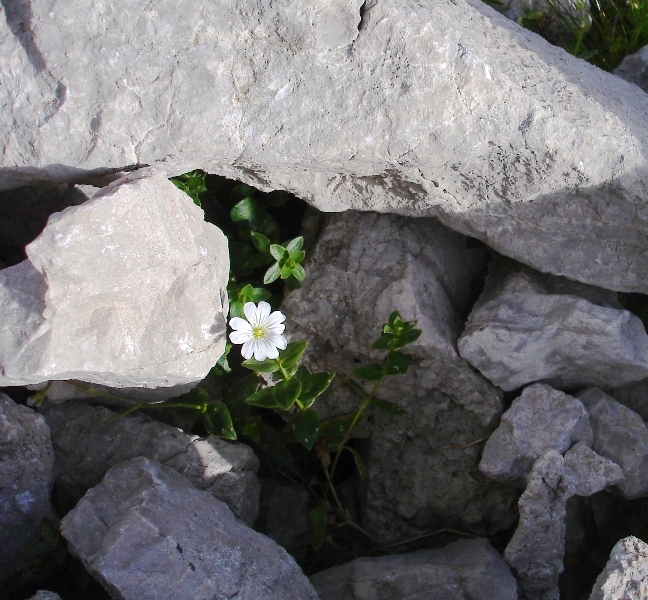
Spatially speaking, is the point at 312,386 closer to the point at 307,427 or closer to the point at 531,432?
the point at 307,427

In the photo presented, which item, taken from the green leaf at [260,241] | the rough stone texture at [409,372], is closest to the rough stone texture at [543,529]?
the rough stone texture at [409,372]

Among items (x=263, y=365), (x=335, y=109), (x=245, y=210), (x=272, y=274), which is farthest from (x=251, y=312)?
(x=335, y=109)

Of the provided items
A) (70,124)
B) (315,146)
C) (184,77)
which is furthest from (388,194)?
(70,124)

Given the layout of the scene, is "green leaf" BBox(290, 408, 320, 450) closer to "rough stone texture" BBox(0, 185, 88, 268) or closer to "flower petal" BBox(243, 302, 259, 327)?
"flower petal" BBox(243, 302, 259, 327)

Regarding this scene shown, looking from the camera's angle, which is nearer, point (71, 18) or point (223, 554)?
point (71, 18)

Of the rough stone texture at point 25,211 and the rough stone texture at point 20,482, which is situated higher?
the rough stone texture at point 25,211

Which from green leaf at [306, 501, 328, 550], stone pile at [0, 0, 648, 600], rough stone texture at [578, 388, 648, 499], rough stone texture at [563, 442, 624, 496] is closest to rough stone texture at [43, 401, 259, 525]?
stone pile at [0, 0, 648, 600]

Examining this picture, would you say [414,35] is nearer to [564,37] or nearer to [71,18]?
[71,18]

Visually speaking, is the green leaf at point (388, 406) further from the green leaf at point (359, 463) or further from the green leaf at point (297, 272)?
the green leaf at point (297, 272)
